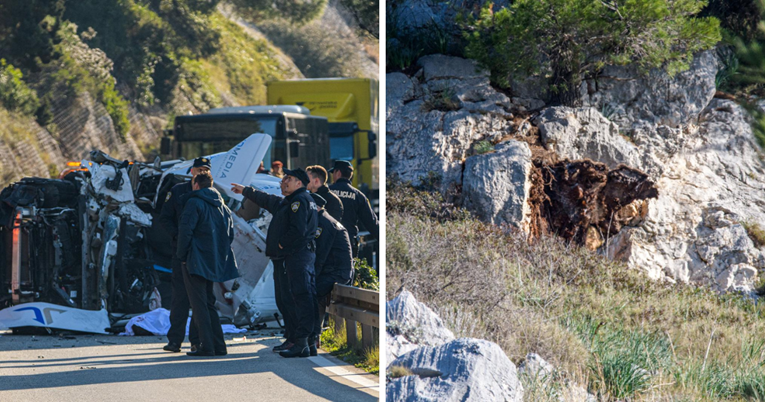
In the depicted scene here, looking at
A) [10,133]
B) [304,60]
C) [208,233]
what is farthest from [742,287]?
[304,60]

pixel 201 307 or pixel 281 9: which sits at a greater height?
pixel 281 9

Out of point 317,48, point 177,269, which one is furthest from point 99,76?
point 177,269

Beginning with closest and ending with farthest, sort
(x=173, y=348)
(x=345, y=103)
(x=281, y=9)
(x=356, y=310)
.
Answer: (x=356, y=310), (x=173, y=348), (x=345, y=103), (x=281, y=9)

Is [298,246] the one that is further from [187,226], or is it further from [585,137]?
[585,137]

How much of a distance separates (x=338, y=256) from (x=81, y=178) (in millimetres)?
2840

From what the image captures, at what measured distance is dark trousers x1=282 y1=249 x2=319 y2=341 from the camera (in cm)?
640

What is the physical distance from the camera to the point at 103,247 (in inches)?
307

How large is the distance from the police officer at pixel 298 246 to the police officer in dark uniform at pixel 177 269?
427 mm

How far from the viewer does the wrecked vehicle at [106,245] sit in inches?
306

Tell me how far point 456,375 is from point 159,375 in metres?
2.08

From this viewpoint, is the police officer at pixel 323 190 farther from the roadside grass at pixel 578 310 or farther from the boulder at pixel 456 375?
the boulder at pixel 456 375

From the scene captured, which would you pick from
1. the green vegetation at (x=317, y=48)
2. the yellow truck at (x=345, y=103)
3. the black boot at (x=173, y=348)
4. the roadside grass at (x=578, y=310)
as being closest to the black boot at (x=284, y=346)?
the black boot at (x=173, y=348)

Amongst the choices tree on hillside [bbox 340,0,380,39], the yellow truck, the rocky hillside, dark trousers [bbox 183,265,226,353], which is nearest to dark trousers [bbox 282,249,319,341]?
dark trousers [bbox 183,265,226,353]

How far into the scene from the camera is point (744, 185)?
343 inches
